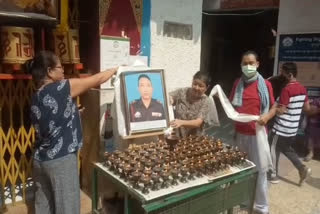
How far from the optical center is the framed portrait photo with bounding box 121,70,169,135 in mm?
2939

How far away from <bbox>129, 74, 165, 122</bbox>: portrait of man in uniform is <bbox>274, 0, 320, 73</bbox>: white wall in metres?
4.19

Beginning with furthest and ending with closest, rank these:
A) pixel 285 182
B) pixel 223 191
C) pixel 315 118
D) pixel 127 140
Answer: pixel 315 118
pixel 285 182
pixel 127 140
pixel 223 191

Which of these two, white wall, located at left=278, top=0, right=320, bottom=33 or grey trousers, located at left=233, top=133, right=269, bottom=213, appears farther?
white wall, located at left=278, top=0, right=320, bottom=33

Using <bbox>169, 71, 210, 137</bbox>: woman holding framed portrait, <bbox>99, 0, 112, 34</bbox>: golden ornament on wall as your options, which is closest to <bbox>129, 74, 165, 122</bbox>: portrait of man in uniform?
<bbox>169, 71, 210, 137</bbox>: woman holding framed portrait

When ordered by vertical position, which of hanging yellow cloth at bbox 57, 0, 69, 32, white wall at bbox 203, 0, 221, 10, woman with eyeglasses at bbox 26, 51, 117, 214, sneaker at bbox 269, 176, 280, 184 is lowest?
sneaker at bbox 269, 176, 280, 184

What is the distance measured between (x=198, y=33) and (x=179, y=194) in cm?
291

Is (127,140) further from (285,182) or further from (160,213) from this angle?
(285,182)

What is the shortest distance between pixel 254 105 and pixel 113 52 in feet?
5.51

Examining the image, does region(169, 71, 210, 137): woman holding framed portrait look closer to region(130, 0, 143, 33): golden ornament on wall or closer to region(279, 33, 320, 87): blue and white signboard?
region(130, 0, 143, 33): golden ornament on wall

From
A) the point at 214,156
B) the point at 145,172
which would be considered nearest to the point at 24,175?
the point at 145,172

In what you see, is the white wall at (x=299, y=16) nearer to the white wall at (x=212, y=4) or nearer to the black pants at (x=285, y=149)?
the white wall at (x=212, y=4)

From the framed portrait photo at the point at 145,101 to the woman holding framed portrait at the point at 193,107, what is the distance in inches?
7.9

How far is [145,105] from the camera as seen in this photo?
304cm

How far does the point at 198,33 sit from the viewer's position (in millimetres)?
4570
